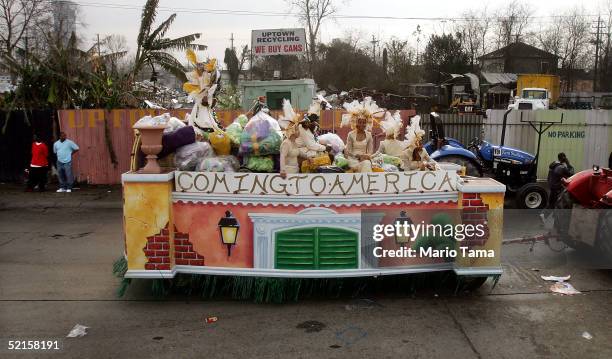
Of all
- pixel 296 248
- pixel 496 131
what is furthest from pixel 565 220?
pixel 496 131

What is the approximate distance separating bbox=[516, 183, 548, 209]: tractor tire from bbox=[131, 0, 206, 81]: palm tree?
9.55m

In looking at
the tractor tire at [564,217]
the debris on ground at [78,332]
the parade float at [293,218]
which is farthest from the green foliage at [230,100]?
the debris on ground at [78,332]

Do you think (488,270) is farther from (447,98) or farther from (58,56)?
(447,98)

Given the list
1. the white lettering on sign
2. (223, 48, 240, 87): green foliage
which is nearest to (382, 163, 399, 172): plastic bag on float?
the white lettering on sign

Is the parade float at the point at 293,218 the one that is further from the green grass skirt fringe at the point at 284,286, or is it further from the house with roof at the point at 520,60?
the house with roof at the point at 520,60

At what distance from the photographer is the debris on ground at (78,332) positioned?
5172 millimetres

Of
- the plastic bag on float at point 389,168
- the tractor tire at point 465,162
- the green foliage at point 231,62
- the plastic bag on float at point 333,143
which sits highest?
the green foliage at point 231,62

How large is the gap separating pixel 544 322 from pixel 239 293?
3229mm

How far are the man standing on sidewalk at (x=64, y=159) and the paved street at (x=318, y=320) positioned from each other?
604cm

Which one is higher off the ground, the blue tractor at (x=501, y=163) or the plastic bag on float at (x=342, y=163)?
the plastic bag on float at (x=342, y=163)

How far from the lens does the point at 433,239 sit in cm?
607

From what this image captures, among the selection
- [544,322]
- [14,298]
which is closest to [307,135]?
[544,322]

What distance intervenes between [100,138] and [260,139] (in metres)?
9.18

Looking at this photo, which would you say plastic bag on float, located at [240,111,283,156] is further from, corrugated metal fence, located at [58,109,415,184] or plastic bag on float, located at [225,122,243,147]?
corrugated metal fence, located at [58,109,415,184]
